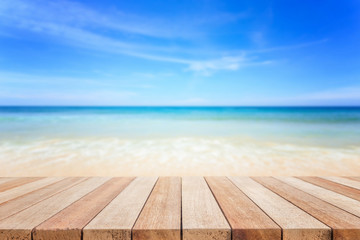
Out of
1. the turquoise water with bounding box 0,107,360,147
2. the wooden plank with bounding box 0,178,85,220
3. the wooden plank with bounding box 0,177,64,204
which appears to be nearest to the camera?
the wooden plank with bounding box 0,178,85,220

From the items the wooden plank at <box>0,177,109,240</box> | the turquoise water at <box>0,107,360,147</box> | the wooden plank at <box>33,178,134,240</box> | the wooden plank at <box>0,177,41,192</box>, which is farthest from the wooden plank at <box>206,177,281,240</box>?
the turquoise water at <box>0,107,360,147</box>

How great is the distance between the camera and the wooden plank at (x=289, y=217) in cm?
89

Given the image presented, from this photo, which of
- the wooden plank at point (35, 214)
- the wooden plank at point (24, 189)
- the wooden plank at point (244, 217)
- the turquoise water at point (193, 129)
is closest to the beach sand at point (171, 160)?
the turquoise water at point (193, 129)

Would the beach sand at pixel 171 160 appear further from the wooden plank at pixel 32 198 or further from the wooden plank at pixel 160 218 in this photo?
the wooden plank at pixel 160 218

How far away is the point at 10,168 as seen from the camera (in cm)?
393

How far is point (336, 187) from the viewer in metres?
1.48

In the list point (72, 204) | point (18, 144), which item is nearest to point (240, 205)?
point (72, 204)

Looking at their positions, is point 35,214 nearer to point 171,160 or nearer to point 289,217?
point 289,217

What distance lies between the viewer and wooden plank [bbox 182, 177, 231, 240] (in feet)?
2.89

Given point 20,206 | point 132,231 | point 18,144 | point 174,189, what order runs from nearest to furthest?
point 132,231 < point 20,206 < point 174,189 < point 18,144

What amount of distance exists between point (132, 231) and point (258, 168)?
11.6 feet

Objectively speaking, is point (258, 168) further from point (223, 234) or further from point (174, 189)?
point (223, 234)

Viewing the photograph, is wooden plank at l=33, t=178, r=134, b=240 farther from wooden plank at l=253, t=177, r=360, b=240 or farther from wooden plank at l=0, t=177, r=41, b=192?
wooden plank at l=253, t=177, r=360, b=240

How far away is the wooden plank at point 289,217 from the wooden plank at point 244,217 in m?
0.04
